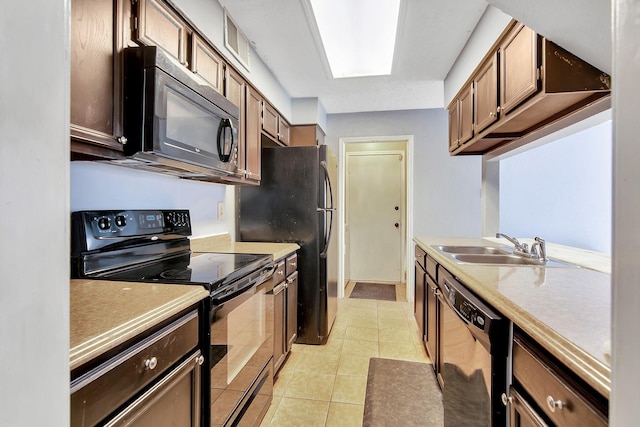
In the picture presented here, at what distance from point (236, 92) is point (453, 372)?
200 cm

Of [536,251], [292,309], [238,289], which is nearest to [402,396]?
[292,309]

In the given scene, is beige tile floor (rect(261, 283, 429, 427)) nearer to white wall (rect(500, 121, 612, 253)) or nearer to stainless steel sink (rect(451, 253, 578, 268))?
stainless steel sink (rect(451, 253, 578, 268))

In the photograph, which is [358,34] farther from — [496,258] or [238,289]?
[238,289]

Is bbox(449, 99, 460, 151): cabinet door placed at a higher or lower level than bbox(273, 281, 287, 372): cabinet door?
higher

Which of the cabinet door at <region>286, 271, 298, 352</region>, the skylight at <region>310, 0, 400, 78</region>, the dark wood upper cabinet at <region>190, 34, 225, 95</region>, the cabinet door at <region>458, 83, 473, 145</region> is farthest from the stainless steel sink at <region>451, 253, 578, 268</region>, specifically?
the dark wood upper cabinet at <region>190, 34, 225, 95</region>

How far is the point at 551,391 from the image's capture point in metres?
0.68

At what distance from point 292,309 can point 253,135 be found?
134 centimetres

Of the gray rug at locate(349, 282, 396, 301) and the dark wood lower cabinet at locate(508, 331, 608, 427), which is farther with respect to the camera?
the gray rug at locate(349, 282, 396, 301)

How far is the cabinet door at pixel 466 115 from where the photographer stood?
2.18 m

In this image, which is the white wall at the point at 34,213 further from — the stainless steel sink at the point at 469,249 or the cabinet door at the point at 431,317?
the stainless steel sink at the point at 469,249

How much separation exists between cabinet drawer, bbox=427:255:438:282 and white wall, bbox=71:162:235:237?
156 cm

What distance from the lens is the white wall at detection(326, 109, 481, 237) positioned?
3.52 m

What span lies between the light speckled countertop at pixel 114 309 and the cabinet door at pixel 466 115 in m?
2.12

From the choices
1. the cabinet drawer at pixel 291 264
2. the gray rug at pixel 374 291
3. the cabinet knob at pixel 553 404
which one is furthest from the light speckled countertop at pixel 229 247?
the gray rug at pixel 374 291
